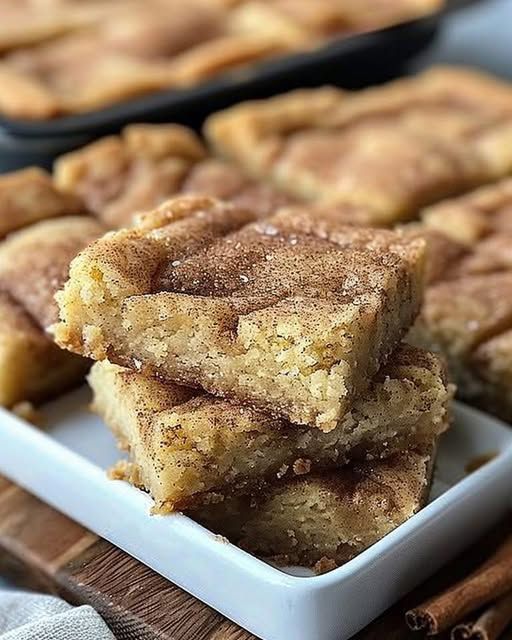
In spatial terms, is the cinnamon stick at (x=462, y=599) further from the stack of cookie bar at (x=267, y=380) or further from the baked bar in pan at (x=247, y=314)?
the baked bar in pan at (x=247, y=314)

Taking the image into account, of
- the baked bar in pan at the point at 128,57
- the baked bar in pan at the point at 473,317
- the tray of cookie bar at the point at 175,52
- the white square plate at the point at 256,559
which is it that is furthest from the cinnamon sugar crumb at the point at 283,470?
the baked bar in pan at the point at 128,57

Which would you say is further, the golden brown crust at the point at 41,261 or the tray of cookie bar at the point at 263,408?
the golden brown crust at the point at 41,261

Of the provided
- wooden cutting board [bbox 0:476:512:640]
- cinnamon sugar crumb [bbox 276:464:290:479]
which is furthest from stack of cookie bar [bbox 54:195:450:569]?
wooden cutting board [bbox 0:476:512:640]

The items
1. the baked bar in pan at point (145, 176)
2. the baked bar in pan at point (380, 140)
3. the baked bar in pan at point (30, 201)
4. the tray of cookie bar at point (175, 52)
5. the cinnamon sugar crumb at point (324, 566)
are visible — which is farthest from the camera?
the tray of cookie bar at point (175, 52)

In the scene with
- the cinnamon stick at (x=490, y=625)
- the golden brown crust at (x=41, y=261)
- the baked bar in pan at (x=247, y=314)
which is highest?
the baked bar in pan at (x=247, y=314)

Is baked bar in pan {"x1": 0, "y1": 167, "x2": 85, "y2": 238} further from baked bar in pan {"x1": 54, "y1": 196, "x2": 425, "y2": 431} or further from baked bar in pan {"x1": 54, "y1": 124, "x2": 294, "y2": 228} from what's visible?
baked bar in pan {"x1": 54, "y1": 196, "x2": 425, "y2": 431}

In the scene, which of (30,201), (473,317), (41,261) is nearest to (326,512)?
(473,317)
